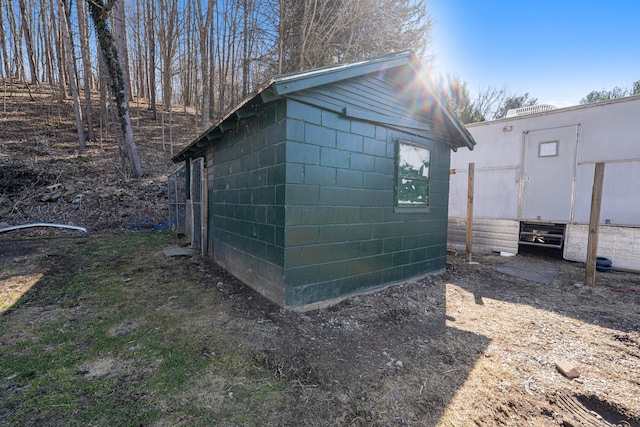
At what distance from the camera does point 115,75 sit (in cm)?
1073

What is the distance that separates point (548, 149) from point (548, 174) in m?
0.58

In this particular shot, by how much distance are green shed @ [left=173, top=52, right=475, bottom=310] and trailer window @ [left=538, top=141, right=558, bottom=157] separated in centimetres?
269

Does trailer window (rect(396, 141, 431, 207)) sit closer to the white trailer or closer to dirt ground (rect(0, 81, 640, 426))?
dirt ground (rect(0, 81, 640, 426))

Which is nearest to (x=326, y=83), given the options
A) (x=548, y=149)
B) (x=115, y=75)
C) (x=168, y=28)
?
(x=548, y=149)

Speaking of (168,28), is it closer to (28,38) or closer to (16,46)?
(28,38)

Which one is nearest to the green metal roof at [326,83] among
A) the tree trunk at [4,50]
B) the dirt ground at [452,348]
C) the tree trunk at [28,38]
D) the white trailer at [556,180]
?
the white trailer at [556,180]

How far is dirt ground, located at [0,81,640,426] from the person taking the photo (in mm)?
2100

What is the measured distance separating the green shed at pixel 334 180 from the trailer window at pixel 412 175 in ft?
0.10

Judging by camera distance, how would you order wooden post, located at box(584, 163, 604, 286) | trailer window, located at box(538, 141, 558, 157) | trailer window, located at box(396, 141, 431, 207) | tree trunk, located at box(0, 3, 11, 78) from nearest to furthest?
1. trailer window, located at box(396, 141, 431, 207)
2. wooden post, located at box(584, 163, 604, 286)
3. trailer window, located at box(538, 141, 558, 157)
4. tree trunk, located at box(0, 3, 11, 78)

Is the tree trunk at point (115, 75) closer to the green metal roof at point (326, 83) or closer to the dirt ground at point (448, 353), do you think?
the green metal roof at point (326, 83)

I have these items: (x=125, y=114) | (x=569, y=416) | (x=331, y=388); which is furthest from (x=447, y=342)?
(x=125, y=114)

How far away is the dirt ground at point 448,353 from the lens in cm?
209

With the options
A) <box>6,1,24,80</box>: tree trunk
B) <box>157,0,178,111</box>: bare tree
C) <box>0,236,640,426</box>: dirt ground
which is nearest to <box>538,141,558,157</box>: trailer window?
<box>0,236,640,426</box>: dirt ground

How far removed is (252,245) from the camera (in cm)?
417
